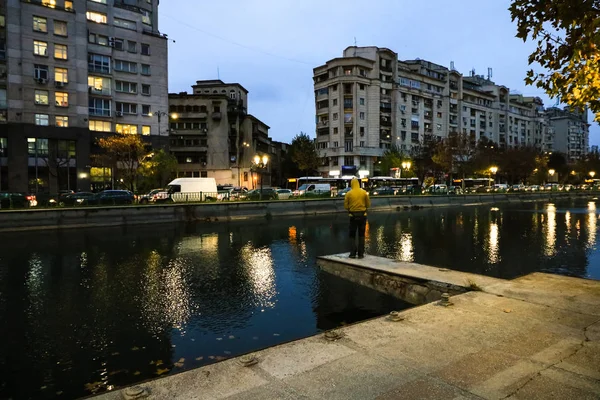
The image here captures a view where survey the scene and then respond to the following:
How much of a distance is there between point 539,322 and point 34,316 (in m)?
9.18

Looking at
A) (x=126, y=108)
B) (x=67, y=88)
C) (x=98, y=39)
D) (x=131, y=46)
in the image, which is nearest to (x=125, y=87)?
(x=126, y=108)

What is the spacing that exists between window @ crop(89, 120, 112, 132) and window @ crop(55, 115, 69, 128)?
131 inches

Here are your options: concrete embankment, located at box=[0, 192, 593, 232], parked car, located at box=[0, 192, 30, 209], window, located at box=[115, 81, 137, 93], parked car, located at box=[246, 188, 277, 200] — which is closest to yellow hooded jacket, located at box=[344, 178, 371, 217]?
concrete embankment, located at box=[0, 192, 593, 232]

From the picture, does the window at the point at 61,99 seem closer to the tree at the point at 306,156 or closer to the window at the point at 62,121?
the window at the point at 62,121

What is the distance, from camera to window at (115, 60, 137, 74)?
55.8 m

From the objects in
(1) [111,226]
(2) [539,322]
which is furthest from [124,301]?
(1) [111,226]

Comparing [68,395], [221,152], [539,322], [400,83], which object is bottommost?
[68,395]

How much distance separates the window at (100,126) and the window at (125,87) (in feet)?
18.3

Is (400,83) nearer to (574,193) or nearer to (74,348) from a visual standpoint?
(574,193)

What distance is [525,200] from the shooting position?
60188 mm

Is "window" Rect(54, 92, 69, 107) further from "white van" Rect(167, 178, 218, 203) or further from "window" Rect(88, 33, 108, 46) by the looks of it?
"white van" Rect(167, 178, 218, 203)

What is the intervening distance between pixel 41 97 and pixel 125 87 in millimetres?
11079

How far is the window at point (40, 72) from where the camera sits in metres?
47.8

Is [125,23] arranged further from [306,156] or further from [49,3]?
[306,156]
